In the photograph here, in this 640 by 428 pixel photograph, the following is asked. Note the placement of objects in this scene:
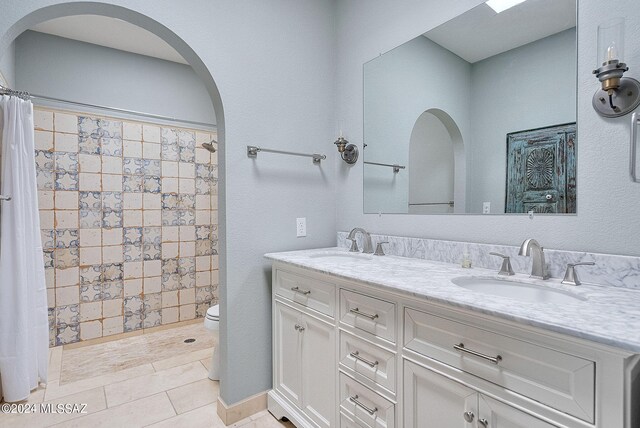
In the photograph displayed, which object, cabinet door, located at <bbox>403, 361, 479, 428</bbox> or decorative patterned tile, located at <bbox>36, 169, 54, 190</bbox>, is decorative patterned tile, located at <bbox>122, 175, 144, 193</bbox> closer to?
decorative patterned tile, located at <bbox>36, 169, 54, 190</bbox>

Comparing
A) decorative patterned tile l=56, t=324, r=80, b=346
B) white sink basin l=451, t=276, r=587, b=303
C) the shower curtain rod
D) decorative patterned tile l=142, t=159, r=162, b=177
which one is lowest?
decorative patterned tile l=56, t=324, r=80, b=346

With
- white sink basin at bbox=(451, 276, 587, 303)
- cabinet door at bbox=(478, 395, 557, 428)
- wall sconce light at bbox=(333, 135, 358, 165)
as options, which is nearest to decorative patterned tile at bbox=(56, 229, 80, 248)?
wall sconce light at bbox=(333, 135, 358, 165)

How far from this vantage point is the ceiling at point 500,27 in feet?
3.88

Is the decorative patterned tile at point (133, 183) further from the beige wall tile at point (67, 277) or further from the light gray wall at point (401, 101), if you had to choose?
the light gray wall at point (401, 101)

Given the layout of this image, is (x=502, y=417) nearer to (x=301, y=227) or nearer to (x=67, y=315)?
(x=301, y=227)

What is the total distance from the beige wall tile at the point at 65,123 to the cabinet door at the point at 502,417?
3232 millimetres

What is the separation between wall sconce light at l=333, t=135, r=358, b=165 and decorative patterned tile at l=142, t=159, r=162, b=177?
1856 millimetres

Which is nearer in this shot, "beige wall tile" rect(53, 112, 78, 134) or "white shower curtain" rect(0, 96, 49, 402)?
"white shower curtain" rect(0, 96, 49, 402)

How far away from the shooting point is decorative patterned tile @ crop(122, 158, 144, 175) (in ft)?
9.07

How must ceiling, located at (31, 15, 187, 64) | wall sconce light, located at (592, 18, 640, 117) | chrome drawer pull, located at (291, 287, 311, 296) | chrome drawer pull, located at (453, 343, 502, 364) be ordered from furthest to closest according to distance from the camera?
ceiling, located at (31, 15, 187, 64) < chrome drawer pull, located at (291, 287, 311, 296) < wall sconce light, located at (592, 18, 640, 117) < chrome drawer pull, located at (453, 343, 502, 364)

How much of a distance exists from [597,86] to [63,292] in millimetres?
3535

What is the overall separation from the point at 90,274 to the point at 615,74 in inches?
135

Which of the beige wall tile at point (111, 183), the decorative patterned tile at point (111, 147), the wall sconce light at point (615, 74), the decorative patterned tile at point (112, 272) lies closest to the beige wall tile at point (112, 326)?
the decorative patterned tile at point (112, 272)

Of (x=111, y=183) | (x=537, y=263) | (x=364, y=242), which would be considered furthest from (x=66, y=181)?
(x=537, y=263)
